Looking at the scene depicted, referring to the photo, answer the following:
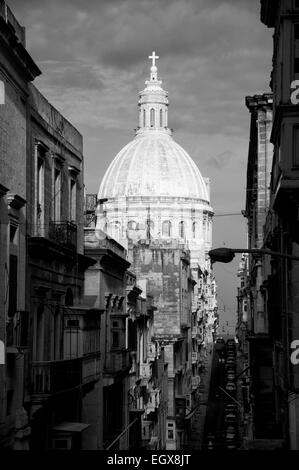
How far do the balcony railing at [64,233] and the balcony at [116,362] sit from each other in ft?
25.6

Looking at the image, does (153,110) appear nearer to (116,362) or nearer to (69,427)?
(116,362)

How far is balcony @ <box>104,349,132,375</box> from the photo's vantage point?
39125mm

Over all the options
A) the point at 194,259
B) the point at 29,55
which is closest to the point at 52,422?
the point at 29,55

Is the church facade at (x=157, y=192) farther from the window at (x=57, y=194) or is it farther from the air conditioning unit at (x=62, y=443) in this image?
the air conditioning unit at (x=62, y=443)

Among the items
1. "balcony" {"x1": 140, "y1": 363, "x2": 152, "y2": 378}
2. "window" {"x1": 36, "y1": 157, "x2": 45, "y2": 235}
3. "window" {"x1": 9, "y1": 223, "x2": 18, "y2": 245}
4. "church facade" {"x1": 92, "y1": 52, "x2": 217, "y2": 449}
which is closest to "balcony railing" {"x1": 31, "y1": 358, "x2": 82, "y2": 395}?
"window" {"x1": 9, "y1": 223, "x2": 18, "y2": 245}

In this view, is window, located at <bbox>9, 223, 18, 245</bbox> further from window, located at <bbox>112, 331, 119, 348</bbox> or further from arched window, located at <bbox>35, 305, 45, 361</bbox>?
window, located at <bbox>112, 331, 119, 348</bbox>

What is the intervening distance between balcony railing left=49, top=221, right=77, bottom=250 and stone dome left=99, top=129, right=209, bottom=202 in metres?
118

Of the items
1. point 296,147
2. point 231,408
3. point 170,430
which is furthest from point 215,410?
point 296,147

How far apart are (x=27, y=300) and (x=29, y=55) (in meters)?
5.99

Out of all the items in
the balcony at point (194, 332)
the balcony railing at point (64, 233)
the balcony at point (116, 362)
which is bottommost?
the balcony at point (116, 362)

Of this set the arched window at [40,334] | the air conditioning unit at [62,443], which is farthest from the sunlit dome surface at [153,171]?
the arched window at [40,334]

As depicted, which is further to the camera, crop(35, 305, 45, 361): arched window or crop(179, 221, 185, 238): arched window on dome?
crop(179, 221, 185, 238): arched window on dome

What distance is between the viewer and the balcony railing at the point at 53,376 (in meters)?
27.3
